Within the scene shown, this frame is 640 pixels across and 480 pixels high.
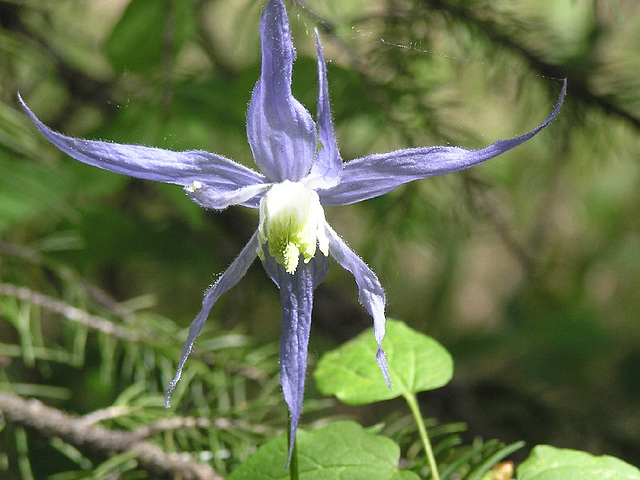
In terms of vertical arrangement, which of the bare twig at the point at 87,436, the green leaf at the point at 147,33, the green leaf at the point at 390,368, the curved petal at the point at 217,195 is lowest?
the bare twig at the point at 87,436

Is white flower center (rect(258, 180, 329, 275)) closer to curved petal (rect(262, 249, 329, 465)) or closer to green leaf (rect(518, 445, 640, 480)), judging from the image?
curved petal (rect(262, 249, 329, 465))

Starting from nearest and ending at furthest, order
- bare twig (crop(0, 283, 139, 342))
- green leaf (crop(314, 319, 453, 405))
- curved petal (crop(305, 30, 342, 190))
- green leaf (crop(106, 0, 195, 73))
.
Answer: curved petal (crop(305, 30, 342, 190)), green leaf (crop(314, 319, 453, 405)), bare twig (crop(0, 283, 139, 342)), green leaf (crop(106, 0, 195, 73))

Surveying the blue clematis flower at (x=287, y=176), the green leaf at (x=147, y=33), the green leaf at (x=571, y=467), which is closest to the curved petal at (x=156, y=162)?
the blue clematis flower at (x=287, y=176)

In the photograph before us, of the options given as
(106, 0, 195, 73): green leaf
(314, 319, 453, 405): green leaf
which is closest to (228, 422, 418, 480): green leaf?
(314, 319, 453, 405): green leaf

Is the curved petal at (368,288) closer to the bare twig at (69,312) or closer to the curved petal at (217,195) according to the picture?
the curved petal at (217,195)

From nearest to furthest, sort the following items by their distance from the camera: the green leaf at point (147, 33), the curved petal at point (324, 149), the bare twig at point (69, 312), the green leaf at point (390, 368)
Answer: the curved petal at point (324, 149), the green leaf at point (390, 368), the bare twig at point (69, 312), the green leaf at point (147, 33)

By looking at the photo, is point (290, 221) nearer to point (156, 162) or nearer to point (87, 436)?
point (156, 162)
